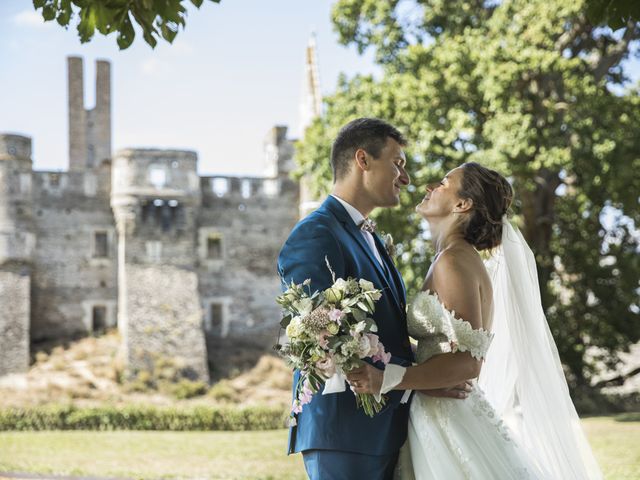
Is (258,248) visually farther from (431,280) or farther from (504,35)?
(431,280)

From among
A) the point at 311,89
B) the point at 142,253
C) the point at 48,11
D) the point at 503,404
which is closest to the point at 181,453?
the point at 142,253

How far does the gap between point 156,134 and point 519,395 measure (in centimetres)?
4104

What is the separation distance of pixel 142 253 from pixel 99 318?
8.80 ft

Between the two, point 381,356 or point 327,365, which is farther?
point 381,356

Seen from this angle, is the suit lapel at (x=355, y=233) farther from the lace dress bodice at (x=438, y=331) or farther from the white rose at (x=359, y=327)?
the white rose at (x=359, y=327)

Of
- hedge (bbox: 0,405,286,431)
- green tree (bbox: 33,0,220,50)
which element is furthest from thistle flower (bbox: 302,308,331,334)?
hedge (bbox: 0,405,286,431)

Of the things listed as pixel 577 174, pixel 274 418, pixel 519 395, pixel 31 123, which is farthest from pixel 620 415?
pixel 31 123

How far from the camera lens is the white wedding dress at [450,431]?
395 centimetres

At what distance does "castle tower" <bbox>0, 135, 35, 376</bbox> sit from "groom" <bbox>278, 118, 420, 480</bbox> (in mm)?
26036

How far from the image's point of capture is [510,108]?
1805 cm

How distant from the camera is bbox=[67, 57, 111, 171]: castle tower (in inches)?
1746

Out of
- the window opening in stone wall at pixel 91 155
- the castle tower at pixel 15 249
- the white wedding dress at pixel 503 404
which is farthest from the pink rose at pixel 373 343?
the window opening in stone wall at pixel 91 155

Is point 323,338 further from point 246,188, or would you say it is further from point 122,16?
point 246,188

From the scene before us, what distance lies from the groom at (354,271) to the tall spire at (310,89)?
99.0 ft
